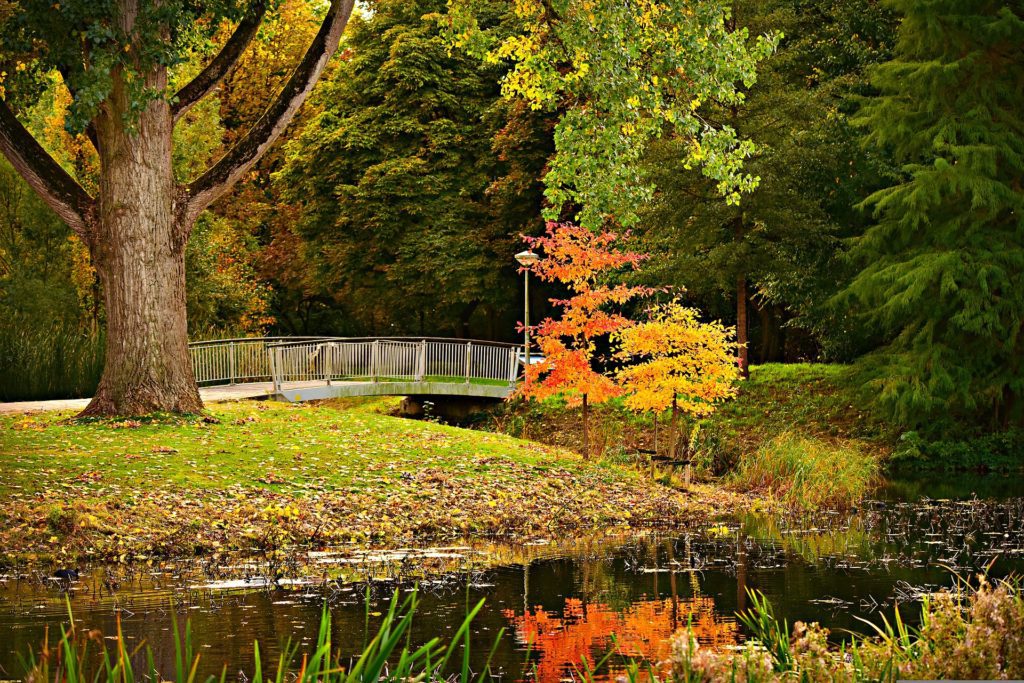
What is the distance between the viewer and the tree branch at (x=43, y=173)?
18.1m

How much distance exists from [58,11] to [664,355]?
34.7 feet

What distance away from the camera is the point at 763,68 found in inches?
1139

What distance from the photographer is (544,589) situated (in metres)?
11.4

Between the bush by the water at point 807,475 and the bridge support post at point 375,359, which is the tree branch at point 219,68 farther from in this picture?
the bridge support post at point 375,359

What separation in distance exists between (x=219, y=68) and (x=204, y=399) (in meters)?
9.11

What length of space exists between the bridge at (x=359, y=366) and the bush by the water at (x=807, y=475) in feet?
→ 36.9

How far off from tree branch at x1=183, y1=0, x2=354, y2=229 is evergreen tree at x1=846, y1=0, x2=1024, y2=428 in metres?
11.3

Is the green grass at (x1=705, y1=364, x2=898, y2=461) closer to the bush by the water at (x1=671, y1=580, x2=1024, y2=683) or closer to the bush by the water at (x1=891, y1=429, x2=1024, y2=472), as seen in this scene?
the bush by the water at (x1=891, y1=429, x2=1024, y2=472)

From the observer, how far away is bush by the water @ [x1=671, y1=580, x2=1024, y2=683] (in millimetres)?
5105

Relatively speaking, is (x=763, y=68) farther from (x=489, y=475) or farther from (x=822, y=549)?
(x=822, y=549)

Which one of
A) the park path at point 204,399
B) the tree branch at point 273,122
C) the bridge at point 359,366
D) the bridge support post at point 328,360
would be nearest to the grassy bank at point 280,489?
the park path at point 204,399

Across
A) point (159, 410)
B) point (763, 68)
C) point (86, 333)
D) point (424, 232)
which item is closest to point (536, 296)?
point (424, 232)

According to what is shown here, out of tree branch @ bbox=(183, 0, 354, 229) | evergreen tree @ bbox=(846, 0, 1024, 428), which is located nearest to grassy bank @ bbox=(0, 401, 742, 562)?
tree branch @ bbox=(183, 0, 354, 229)

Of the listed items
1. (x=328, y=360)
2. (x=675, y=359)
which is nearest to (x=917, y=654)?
(x=675, y=359)
